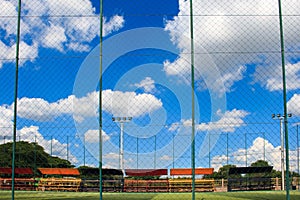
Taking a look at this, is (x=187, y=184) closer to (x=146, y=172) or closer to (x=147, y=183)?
(x=147, y=183)

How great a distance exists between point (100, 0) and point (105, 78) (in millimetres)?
2251

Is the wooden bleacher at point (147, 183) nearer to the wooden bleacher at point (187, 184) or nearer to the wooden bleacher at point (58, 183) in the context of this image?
the wooden bleacher at point (187, 184)

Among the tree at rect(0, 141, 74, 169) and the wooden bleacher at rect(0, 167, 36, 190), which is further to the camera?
the tree at rect(0, 141, 74, 169)

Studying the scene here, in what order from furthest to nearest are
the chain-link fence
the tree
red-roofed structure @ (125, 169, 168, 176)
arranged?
the tree, red-roofed structure @ (125, 169, 168, 176), the chain-link fence

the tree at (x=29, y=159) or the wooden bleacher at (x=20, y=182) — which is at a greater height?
the tree at (x=29, y=159)

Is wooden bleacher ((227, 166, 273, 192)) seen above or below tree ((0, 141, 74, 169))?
below

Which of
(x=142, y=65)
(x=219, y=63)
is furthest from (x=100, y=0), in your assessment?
(x=219, y=63)

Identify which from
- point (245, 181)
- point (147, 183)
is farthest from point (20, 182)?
point (245, 181)

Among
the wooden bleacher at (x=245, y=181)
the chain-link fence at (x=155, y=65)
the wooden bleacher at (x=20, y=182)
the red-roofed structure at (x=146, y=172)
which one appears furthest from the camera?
the wooden bleacher at (x=20, y=182)

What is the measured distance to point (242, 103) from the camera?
10031mm

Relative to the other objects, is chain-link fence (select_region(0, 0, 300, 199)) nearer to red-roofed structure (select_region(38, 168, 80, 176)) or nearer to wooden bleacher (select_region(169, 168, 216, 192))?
wooden bleacher (select_region(169, 168, 216, 192))

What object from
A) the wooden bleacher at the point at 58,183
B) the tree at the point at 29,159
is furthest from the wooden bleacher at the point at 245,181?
the tree at the point at 29,159

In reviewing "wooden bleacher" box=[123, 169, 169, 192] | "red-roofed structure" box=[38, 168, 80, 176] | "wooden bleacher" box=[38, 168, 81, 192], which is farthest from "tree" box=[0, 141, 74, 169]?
"wooden bleacher" box=[123, 169, 169, 192]

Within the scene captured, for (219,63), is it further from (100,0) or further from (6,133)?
(6,133)
